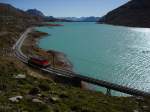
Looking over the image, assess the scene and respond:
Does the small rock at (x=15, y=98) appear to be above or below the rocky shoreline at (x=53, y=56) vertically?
above

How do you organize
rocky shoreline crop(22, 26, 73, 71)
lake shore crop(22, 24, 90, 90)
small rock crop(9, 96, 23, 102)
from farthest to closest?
rocky shoreline crop(22, 26, 73, 71) < lake shore crop(22, 24, 90, 90) < small rock crop(9, 96, 23, 102)

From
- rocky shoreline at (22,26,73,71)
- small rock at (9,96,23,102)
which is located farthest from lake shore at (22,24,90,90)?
small rock at (9,96,23,102)

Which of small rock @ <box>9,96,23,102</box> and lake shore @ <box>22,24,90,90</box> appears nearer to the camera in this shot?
small rock @ <box>9,96,23,102</box>

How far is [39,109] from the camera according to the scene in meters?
19.1

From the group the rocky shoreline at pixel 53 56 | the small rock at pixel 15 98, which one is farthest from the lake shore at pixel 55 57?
the small rock at pixel 15 98

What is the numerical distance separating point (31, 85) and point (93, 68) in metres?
51.3

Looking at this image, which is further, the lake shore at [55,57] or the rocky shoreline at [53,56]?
the rocky shoreline at [53,56]

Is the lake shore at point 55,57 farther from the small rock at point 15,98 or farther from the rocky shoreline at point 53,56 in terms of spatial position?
the small rock at point 15,98

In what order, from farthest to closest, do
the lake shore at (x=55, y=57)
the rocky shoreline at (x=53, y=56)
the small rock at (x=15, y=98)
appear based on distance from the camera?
the rocky shoreline at (x=53, y=56)
the lake shore at (x=55, y=57)
the small rock at (x=15, y=98)

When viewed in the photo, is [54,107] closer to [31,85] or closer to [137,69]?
[31,85]

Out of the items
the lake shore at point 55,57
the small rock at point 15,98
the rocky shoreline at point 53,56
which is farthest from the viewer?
the rocky shoreline at point 53,56

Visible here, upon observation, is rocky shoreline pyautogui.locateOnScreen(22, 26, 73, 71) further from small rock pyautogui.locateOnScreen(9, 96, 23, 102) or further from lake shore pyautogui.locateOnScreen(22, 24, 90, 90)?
small rock pyautogui.locateOnScreen(9, 96, 23, 102)

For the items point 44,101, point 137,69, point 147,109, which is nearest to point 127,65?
point 137,69

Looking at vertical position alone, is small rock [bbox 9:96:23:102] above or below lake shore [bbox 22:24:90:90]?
above
